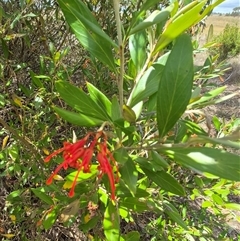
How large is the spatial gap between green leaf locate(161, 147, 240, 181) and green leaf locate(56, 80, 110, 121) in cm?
24

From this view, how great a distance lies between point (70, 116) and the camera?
0.90 m

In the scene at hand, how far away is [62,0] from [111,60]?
0.19 metres

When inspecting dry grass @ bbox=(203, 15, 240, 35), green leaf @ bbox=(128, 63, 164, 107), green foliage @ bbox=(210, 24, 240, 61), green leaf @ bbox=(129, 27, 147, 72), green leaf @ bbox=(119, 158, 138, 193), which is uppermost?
green leaf @ bbox=(129, 27, 147, 72)

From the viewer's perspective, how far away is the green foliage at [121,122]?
29.6 inches

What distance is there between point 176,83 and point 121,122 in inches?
5.7

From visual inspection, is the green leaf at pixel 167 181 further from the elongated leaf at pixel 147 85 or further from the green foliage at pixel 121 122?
the elongated leaf at pixel 147 85

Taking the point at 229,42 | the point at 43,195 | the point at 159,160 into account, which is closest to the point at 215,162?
the point at 159,160

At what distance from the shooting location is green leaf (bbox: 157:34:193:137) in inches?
29.4

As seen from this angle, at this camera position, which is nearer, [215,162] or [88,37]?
[215,162]

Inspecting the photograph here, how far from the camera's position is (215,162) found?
2.30 ft

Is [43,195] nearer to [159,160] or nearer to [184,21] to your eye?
[159,160]

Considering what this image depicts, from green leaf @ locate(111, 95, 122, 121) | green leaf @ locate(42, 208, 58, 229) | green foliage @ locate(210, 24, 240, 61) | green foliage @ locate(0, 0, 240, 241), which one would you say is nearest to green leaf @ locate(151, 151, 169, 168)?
green foliage @ locate(0, 0, 240, 241)

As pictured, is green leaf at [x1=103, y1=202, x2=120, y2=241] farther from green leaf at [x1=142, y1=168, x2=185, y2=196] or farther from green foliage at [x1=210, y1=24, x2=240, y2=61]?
green foliage at [x1=210, y1=24, x2=240, y2=61]

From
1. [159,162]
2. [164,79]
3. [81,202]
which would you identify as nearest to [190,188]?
[81,202]
